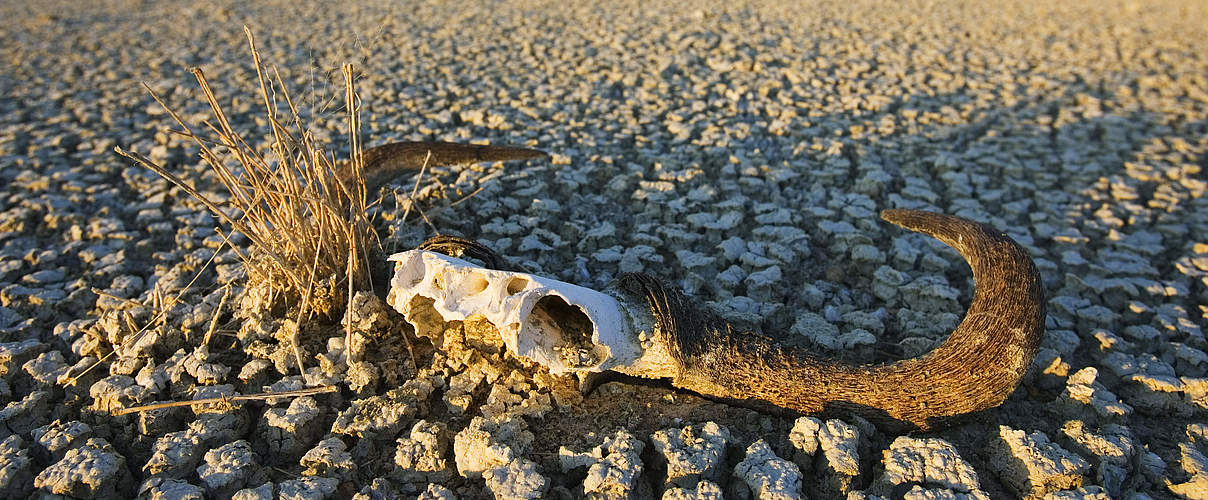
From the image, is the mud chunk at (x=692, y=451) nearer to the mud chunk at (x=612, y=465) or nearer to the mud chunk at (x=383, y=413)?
the mud chunk at (x=612, y=465)

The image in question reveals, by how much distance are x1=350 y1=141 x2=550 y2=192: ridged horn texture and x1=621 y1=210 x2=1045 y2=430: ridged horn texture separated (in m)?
0.96

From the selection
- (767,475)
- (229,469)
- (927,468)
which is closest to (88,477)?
(229,469)

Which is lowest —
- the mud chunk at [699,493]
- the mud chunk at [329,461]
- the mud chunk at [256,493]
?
the mud chunk at [699,493]

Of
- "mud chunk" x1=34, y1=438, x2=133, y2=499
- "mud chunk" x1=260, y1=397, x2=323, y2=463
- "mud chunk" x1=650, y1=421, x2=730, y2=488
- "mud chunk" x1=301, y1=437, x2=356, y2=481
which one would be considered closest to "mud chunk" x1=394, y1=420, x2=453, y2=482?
"mud chunk" x1=301, y1=437, x2=356, y2=481

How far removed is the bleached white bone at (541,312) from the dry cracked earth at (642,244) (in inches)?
6.6

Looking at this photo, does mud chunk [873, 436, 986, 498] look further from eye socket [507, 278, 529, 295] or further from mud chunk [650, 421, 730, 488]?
eye socket [507, 278, 529, 295]

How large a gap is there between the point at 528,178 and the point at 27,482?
6.31 feet

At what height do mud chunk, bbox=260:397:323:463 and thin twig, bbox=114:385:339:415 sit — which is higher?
thin twig, bbox=114:385:339:415

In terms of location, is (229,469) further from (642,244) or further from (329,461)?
(642,244)

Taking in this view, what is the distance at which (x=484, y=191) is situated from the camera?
296 centimetres

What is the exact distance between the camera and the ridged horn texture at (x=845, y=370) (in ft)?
5.98

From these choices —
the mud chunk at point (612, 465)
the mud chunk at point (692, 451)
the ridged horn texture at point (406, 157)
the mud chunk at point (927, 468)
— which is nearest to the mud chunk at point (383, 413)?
the mud chunk at point (612, 465)

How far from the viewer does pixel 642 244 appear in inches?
107

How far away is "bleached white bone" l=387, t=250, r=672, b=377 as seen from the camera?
1709 mm
